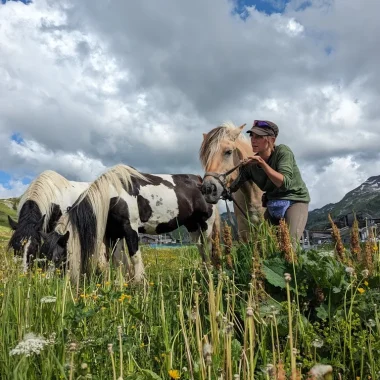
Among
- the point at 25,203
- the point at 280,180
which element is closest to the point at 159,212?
the point at 25,203

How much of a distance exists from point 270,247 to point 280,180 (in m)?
1.08

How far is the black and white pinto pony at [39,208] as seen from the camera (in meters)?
7.34

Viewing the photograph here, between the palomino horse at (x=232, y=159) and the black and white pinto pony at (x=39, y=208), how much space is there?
3.27 m

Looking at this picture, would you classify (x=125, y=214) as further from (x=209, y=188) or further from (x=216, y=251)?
(x=216, y=251)

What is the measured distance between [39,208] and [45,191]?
621 mm

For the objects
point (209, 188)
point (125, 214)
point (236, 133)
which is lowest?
point (209, 188)

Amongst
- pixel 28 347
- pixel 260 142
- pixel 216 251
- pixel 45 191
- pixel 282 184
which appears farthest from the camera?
pixel 45 191

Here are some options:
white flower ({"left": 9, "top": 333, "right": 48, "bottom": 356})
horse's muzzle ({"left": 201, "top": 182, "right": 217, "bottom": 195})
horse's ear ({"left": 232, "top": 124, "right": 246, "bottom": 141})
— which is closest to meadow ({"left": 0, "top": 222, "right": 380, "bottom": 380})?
white flower ({"left": 9, "top": 333, "right": 48, "bottom": 356})

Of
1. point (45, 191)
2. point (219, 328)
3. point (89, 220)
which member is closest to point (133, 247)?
point (89, 220)

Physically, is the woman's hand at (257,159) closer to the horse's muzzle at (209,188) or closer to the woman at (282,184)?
the woman at (282,184)

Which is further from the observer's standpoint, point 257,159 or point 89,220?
point 89,220

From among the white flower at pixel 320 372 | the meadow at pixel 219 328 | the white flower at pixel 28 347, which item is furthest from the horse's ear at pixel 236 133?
the white flower at pixel 320 372

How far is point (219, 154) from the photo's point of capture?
21.1ft

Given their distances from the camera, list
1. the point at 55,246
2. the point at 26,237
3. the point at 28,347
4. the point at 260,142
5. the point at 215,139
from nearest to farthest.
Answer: the point at 28,347
the point at 260,142
the point at 215,139
the point at 55,246
the point at 26,237
